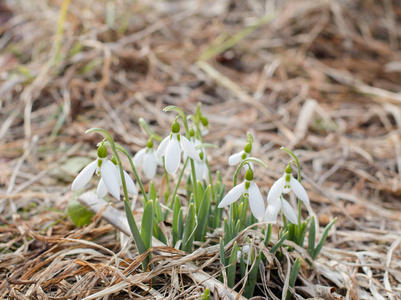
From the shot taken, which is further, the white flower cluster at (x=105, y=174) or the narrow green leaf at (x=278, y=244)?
the narrow green leaf at (x=278, y=244)

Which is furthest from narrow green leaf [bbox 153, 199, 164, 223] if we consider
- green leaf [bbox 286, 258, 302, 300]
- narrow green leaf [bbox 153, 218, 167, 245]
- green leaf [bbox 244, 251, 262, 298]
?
green leaf [bbox 286, 258, 302, 300]

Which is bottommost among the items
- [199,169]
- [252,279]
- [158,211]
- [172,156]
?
[252,279]

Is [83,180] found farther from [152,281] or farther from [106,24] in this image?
[106,24]

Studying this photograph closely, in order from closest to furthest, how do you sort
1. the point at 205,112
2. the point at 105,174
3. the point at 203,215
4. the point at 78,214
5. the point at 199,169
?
the point at 105,174 → the point at 203,215 → the point at 199,169 → the point at 78,214 → the point at 205,112

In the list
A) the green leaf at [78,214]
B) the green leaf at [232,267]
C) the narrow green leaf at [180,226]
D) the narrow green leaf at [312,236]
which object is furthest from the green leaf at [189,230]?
the green leaf at [78,214]

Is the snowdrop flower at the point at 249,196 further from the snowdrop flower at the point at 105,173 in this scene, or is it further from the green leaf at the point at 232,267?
the snowdrop flower at the point at 105,173

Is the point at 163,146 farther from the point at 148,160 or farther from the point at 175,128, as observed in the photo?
the point at 148,160

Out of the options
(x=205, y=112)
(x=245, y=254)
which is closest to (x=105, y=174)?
(x=245, y=254)
